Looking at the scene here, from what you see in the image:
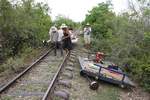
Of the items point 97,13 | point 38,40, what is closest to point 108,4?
point 97,13

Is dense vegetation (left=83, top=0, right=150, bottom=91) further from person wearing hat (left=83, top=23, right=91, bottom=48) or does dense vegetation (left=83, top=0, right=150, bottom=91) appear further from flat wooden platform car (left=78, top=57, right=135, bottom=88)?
person wearing hat (left=83, top=23, right=91, bottom=48)

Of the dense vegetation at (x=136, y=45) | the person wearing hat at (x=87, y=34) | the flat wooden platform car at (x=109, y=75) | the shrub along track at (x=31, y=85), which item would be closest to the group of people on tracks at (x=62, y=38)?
the person wearing hat at (x=87, y=34)

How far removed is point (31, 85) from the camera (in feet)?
41.0

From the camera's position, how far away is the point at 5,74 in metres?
15.2

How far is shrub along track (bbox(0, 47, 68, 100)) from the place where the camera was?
35.4 feet

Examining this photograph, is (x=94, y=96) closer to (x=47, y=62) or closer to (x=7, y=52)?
(x=47, y=62)

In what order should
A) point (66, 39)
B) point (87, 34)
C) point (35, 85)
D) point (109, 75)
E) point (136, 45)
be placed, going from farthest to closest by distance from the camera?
point (87, 34)
point (66, 39)
point (136, 45)
point (109, 75)
point (35, 85)

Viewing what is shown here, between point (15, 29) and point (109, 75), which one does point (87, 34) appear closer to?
point (15, 29)

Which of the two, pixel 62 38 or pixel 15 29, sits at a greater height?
pixel 15 29

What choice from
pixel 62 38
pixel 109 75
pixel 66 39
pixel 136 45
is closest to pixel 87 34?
pixel 66 39

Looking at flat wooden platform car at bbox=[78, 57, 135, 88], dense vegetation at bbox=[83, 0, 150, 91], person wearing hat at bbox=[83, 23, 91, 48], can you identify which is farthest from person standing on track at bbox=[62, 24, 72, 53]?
flat wooden platform car at bbox=[78, 57, 135, 88]

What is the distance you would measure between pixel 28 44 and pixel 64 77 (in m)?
11.9

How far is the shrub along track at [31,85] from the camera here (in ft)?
35.4

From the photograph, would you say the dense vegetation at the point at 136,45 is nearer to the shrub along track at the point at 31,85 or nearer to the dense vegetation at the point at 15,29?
the shrub along track at the point at 31,85
